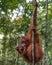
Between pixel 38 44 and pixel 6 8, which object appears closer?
pixel 38 44

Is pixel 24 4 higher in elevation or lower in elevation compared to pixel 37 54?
higher

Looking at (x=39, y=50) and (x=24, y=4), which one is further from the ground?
(x=24, y=4)

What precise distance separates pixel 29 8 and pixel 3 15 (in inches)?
24.9

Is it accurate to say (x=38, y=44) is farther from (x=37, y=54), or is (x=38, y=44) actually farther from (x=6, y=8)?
(x=6, y=8)

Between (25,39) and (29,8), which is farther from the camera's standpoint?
(29,8)

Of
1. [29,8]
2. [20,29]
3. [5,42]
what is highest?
[29,8]

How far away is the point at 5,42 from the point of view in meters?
5.46

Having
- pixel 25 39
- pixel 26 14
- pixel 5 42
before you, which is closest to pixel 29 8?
pixel 26 14

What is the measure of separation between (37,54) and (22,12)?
1419 mm

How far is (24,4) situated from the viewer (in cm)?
519

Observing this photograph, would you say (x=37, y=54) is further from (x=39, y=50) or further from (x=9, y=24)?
(x=9, y=24)

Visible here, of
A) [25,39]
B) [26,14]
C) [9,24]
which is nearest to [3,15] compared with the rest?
[9,24]

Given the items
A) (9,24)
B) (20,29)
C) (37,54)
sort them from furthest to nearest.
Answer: (9,24)
(20,29)
(37,54)

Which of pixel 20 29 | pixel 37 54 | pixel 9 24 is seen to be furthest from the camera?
pixel 9 24
